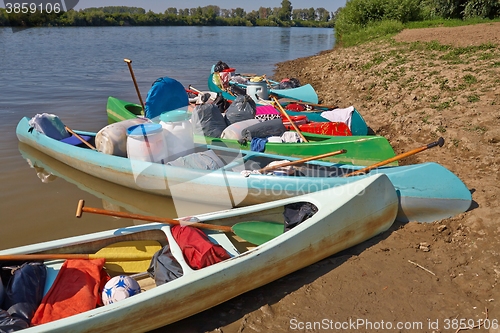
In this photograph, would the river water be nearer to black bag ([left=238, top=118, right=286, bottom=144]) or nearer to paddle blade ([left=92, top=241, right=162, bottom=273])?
paddle blade ([left=92, top=241, right=162, bottom=273])

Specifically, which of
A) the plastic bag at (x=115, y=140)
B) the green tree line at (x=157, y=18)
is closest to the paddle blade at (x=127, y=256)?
the plastic bag at (x=115, y=140)

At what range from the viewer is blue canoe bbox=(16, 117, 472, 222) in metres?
4.25

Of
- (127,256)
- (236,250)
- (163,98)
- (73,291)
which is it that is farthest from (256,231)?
(163,98)

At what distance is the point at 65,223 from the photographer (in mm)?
5035

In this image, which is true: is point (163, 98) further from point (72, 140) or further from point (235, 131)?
point (72, 140)

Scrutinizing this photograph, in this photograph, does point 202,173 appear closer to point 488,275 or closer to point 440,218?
point 440,218

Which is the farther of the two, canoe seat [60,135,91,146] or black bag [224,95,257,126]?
black bag [224,95,257,126]

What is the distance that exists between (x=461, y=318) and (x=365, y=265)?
0.92 metres

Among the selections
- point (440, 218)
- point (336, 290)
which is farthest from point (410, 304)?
point (440, 218)

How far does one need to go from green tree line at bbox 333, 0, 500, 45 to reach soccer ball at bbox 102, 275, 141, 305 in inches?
666

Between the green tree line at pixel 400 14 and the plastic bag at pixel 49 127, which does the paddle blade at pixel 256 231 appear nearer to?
the plastic bag at pixel 49 127

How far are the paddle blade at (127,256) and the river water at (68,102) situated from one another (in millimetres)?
1212

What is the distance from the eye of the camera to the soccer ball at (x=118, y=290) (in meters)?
3.14

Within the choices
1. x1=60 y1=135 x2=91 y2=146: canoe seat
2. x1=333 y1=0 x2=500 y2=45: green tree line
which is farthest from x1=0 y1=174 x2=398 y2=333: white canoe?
x1=333 y1=0 x2=500 y2=45: green tree line
